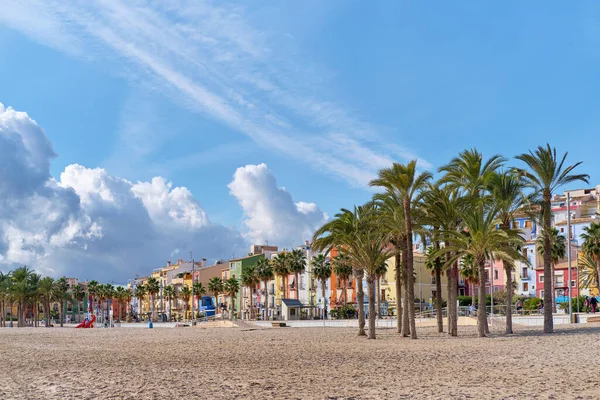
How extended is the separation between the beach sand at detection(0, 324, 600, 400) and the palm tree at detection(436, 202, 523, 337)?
468 cm

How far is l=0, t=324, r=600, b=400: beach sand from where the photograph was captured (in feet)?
51.1

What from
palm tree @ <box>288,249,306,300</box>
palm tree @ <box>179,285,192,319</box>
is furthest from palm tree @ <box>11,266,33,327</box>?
palm tree @ <box>288,249,306,300</box>

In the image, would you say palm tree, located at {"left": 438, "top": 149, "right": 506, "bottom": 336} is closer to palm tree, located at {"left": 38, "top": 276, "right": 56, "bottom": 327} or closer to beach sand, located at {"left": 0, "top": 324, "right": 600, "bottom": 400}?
beach sand, located at {"left": 0, "top": 324, "right": 600, "bottom": 400}

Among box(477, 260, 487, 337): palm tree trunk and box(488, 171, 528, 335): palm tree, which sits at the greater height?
box(488, 171, 528, 335): palm tree

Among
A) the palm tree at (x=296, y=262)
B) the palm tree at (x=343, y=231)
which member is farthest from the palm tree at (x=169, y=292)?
the palm tree at (x=343, y=231)

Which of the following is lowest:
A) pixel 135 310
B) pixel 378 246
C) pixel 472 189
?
pixel 135 310

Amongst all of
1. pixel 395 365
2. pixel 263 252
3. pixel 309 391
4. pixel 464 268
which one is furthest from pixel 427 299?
pixel 309 391

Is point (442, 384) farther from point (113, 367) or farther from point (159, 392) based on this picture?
point (113, 367)

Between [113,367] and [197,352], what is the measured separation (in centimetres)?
722

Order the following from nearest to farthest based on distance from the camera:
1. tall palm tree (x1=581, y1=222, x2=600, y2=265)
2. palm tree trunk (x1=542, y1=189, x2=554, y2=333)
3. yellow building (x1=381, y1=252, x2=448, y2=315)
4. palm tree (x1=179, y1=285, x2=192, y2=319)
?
palm tree trunk (x1=542, y1=189, x2=554, y2=333)
tall palm tree (x1=581, y1=222, x2=600, y2=265)
yellow building (x1=381, y1=252, x2=448, y2=315)
palm tree (x1=179, y1=285, x2=192, y2=319)

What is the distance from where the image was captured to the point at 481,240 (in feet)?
108

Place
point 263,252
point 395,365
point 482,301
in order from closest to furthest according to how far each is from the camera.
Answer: point 395,365
point 482,301
point 263,252

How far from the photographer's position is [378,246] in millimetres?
36562

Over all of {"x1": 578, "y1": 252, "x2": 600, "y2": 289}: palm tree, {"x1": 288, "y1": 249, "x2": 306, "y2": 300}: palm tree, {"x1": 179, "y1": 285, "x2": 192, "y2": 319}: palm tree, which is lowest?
{"x1": 179, "y1": 285, "x2": 192, "y2": 319}: palm tree
